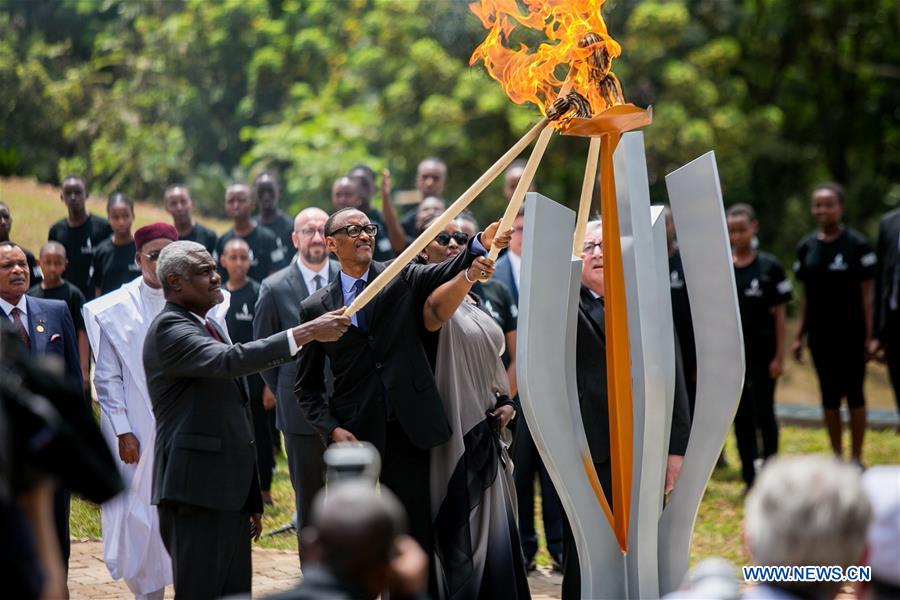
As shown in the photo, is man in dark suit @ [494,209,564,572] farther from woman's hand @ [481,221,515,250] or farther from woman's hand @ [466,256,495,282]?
woman's hand @ [466,256,495,282]

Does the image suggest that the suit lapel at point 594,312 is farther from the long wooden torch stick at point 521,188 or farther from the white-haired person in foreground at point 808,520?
the white-haired person in foreground at point 808,520

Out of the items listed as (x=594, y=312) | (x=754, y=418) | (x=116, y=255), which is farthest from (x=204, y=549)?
(x=754, y=418)

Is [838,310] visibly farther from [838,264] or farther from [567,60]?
[567,60]

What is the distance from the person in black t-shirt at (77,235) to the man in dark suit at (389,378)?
4942 mm

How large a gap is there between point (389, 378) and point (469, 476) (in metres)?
0.68

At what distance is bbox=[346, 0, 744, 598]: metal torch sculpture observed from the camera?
231 inches

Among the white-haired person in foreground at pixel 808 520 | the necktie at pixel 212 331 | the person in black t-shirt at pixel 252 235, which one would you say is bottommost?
the white-haired person in foreground at pixel 808 520

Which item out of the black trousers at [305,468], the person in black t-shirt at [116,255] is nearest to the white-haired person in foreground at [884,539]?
the black trousers at [305,468]

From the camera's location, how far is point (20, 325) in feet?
22.3

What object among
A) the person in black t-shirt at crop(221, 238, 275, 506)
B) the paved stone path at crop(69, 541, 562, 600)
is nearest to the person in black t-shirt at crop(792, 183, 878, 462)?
the paved stone path at crop(69, 541, 562, 600)

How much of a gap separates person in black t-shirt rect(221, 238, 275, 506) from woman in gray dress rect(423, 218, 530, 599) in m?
A: 3.63

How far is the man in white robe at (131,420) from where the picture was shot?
680cm

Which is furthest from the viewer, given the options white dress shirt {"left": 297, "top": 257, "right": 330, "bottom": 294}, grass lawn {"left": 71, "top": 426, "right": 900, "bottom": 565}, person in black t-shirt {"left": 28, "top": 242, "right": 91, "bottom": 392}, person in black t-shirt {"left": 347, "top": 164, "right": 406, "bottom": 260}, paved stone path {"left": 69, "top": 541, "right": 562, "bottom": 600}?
person in black t-shirt {"left": 347, "top": 164, "right": 406, "bottom": 260}

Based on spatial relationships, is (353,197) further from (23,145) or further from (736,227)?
(23,145)
